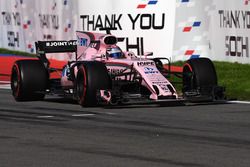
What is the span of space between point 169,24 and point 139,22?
124 centimetres

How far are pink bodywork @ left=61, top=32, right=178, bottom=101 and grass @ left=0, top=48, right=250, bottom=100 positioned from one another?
258cm

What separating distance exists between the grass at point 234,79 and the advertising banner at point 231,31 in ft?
0.78

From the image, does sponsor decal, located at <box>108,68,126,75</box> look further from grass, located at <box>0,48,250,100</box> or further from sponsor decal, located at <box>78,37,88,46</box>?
grass, located at <box>0,48,250,100</box>

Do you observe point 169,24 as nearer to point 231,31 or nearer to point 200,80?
point 231,31

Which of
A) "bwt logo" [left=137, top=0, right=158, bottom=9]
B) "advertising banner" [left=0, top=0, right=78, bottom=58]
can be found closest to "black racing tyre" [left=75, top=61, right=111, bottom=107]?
"bwt logo" [left=137, top=0, right=158, bottom=9]

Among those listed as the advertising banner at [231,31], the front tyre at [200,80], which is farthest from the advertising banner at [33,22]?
the front tyre at [200,80]

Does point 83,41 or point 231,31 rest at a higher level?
point 231,31

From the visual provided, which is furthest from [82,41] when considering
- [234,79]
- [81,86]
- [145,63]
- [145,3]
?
[145,3]

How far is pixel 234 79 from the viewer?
21766mm

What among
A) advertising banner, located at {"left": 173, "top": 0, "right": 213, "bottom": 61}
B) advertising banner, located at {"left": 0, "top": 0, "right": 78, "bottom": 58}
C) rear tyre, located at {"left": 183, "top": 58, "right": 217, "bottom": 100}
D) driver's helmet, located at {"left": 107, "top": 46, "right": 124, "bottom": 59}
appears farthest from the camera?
advertising banner, located at {"left": 0, "top": 0, "right": 78, "bottom": 58}

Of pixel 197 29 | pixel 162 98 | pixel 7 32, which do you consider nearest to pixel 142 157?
pixel 162 98

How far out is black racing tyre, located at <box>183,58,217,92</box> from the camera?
58.0 ft

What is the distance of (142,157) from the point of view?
10.8 meters

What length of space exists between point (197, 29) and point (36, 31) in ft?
29.1
